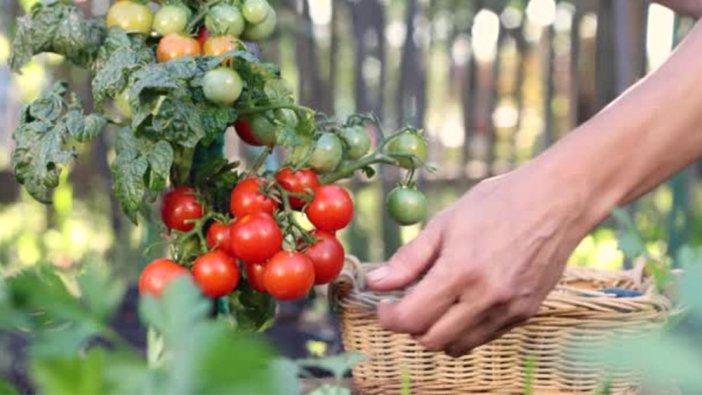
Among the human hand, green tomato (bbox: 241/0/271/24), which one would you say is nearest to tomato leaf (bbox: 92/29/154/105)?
green tomato (bbox: 241/0/271/24)

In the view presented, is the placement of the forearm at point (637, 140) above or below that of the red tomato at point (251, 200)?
below

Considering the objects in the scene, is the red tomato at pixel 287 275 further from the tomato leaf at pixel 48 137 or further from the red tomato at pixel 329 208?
the tomato leaf at pixel 48 137

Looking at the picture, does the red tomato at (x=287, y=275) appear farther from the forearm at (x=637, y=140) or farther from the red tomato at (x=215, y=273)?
the forearm at (x=637, y=140)

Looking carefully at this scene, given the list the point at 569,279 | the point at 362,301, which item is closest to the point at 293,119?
the point at 362,301

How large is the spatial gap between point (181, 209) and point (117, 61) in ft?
0.52

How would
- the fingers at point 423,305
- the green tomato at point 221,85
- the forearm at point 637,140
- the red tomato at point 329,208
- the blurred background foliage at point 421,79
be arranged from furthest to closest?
the blurred background foliage at point 421,79
the red tomato at point 329,208
the green tomato at point 221,85
the fingers at point 423,305
the forearm at point 637,140

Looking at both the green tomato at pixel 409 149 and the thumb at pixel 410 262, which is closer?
the thumb at pixel 410 262

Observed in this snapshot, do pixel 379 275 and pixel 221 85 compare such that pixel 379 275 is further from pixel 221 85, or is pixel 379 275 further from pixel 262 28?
pixel 262 28

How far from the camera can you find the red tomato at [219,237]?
117 cm

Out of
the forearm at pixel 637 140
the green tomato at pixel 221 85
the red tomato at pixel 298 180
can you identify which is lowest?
the forearm at pixel 637 140

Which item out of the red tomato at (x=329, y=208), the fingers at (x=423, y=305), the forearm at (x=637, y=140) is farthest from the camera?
the red tomato at (x=329, y=208)

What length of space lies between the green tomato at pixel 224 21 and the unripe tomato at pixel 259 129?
0.09 m

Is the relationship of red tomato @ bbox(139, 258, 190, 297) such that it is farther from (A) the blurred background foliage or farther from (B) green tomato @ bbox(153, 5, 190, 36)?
(A) the blurred background foliage

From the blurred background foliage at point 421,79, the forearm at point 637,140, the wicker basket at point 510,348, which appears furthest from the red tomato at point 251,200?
the blurred background foliage at point 421,79
